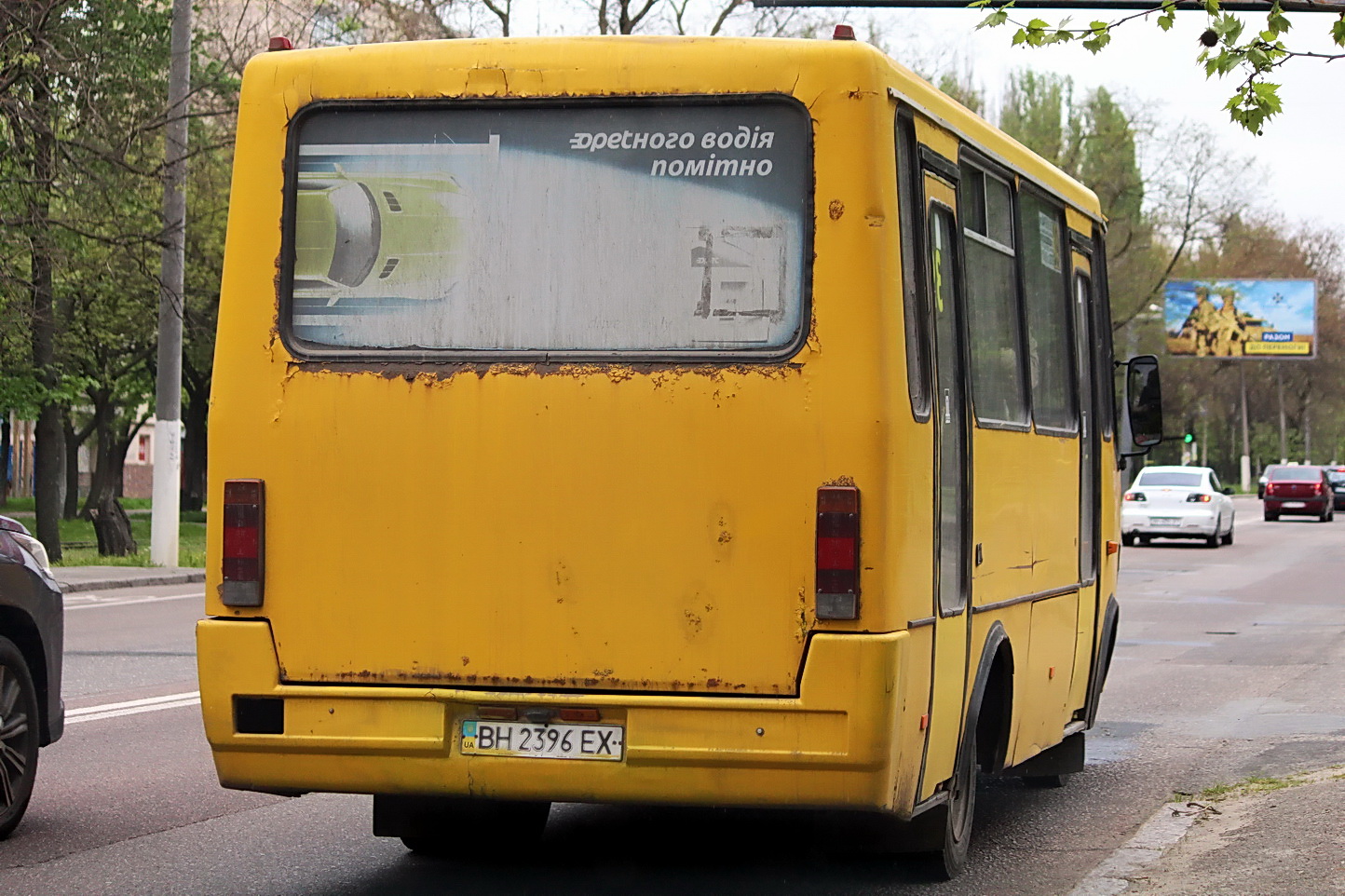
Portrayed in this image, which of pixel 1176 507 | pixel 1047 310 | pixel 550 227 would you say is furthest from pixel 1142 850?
pixel 1176 507

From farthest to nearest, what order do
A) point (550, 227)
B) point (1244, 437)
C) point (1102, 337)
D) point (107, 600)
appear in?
point (1244, 437) → point (107, 600) → point (1102, 337) → point (550, 227)

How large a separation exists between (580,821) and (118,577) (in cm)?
1773

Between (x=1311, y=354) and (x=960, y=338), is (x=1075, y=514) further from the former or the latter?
(x=1311, y=354)

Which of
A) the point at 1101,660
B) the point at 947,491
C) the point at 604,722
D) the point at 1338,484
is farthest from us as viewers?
the point at 1338,484

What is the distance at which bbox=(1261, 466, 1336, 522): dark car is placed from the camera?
193 ft

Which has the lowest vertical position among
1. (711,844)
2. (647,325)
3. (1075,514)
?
(711,844)

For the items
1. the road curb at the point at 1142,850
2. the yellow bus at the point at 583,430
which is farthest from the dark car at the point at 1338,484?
the yellow bus at the point at 583,430

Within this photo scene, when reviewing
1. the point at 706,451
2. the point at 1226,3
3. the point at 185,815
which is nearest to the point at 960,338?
the point at 706,451

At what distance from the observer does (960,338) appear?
6750 millimetres

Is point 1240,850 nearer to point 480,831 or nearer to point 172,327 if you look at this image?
point 480,831

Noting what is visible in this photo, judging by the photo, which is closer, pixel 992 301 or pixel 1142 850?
pixel 992 301

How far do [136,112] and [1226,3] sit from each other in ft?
51.8

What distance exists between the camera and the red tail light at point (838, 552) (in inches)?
227

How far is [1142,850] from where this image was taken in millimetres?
7770
